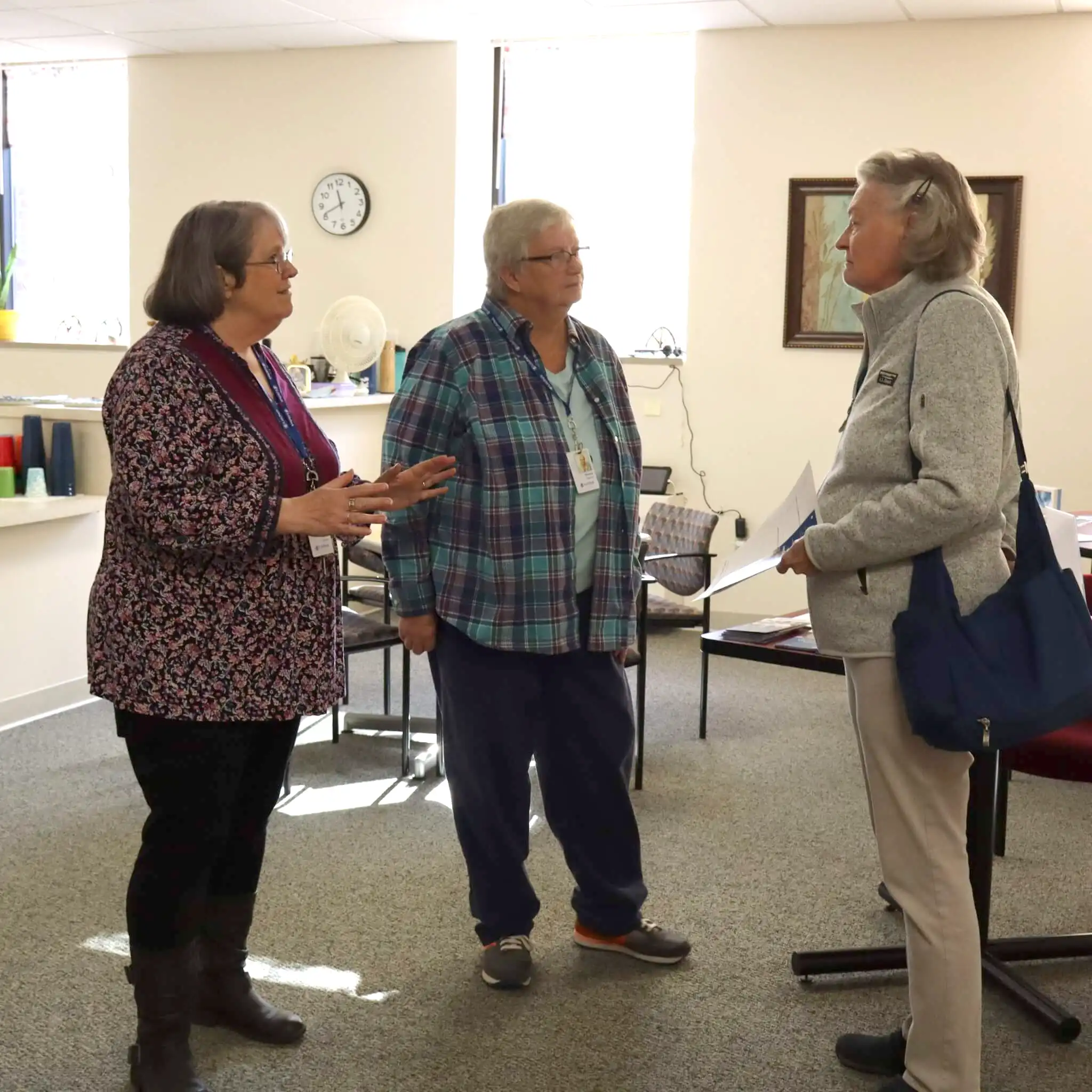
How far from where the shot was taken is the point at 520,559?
242cm

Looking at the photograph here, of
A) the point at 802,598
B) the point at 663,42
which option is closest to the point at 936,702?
the point at 802,598

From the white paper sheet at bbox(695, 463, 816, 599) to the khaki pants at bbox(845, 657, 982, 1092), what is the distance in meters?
0.23

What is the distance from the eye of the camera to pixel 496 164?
7277mm

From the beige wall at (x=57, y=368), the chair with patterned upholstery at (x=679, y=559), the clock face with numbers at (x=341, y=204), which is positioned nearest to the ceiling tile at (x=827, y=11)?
the clock face with numbers at (x=341, y=204)

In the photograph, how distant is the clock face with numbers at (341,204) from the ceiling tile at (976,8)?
2.94 m

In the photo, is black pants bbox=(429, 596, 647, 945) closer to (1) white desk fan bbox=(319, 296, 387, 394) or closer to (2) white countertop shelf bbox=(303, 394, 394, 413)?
(2) white countertop shelf bbox=(303, 394, 394, 413)

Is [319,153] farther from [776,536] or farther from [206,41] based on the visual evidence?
[776,536]

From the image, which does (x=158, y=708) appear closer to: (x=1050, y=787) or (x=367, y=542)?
(x=367, y=542)

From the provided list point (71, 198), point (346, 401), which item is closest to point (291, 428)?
point (346, 401)

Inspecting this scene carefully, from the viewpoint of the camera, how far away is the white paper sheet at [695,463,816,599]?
210 cm

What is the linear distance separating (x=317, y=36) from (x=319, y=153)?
613mm

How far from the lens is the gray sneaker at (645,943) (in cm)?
268

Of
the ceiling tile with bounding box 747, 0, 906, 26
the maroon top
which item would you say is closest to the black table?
the maroon top

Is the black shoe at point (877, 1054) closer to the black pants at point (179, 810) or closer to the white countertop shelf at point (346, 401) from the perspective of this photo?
the black pants at point (179, 810)
